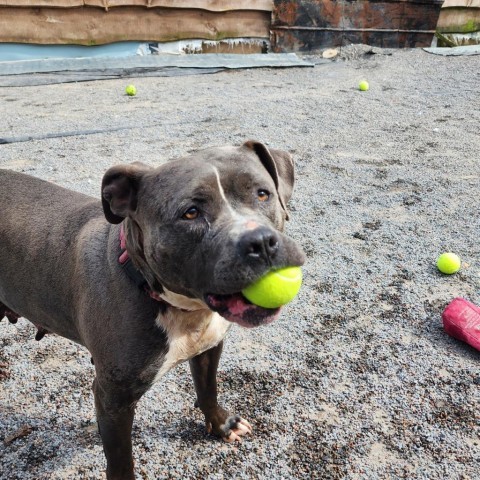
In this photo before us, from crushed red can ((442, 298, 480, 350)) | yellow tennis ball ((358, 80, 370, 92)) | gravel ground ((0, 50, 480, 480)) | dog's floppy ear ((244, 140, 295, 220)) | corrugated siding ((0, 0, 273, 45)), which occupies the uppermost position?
dog's floppy ear ((244, 140, 295, 220))

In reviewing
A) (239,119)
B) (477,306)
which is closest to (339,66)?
(239,119)

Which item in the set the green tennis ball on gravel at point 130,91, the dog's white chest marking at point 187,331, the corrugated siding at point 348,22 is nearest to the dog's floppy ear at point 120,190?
the dog's white chest marking at point 187,331

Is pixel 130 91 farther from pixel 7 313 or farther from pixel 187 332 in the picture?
pixel 187 332

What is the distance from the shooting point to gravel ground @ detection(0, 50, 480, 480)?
2826 millimetres

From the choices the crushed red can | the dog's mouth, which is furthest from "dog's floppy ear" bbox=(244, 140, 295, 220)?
the crushed red can

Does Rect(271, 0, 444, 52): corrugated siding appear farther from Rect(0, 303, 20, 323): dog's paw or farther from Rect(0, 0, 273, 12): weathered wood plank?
Rect(0, 303, 20, 323): dog's paw

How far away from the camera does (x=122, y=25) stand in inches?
430

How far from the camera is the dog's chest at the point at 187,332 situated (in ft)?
7.52

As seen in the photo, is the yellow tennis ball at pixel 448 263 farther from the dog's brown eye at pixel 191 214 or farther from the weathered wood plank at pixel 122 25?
the weathered wood plank at pixel 122 25

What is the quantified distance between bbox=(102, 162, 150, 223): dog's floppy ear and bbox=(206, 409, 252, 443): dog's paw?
128cm

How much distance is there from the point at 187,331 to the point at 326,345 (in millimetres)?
1473

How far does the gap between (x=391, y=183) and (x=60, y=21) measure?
8092 mm

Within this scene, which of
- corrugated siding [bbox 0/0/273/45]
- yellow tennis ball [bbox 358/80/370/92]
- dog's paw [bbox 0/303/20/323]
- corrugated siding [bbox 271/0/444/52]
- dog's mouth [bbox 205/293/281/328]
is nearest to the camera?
dog's mouth [bbox 205/293/281/328]

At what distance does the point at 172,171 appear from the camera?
230cm
